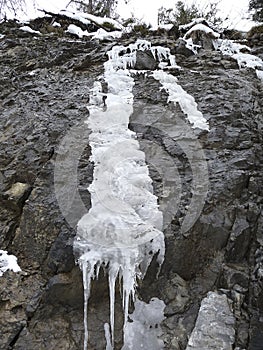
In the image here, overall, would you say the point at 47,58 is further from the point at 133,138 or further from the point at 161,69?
the point at 133,138

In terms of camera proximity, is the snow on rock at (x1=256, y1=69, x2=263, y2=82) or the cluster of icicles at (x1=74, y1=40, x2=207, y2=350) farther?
the snow on rock at (x1=256, y1=69, x2=263, y2=82)

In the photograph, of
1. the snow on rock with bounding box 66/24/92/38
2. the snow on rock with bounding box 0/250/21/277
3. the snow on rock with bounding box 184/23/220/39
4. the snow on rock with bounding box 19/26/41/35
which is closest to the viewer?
the snow on rock with bounding box 0/250/21/277

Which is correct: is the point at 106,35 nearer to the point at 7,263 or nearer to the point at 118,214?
the point at 118,214

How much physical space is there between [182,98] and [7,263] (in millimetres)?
2888

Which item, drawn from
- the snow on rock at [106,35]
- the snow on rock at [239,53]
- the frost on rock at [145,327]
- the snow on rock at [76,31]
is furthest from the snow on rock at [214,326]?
the snow on rock at [76,31]

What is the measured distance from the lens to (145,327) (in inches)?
117

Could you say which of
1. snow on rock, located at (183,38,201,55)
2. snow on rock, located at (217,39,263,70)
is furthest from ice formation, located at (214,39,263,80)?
snow on rock, located at (183,38,201,55)

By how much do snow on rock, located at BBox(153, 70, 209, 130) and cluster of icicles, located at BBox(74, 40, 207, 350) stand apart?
3 centimetres

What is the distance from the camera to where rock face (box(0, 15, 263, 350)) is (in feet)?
9.71

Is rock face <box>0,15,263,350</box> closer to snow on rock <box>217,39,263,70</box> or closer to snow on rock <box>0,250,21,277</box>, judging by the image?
snow on rock <box>0,250,21,277</box>

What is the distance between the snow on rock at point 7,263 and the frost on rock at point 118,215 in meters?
0.58

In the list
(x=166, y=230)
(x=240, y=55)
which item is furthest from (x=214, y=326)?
(x=240, y=55)

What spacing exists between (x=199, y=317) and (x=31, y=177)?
211cm

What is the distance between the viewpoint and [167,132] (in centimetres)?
427
